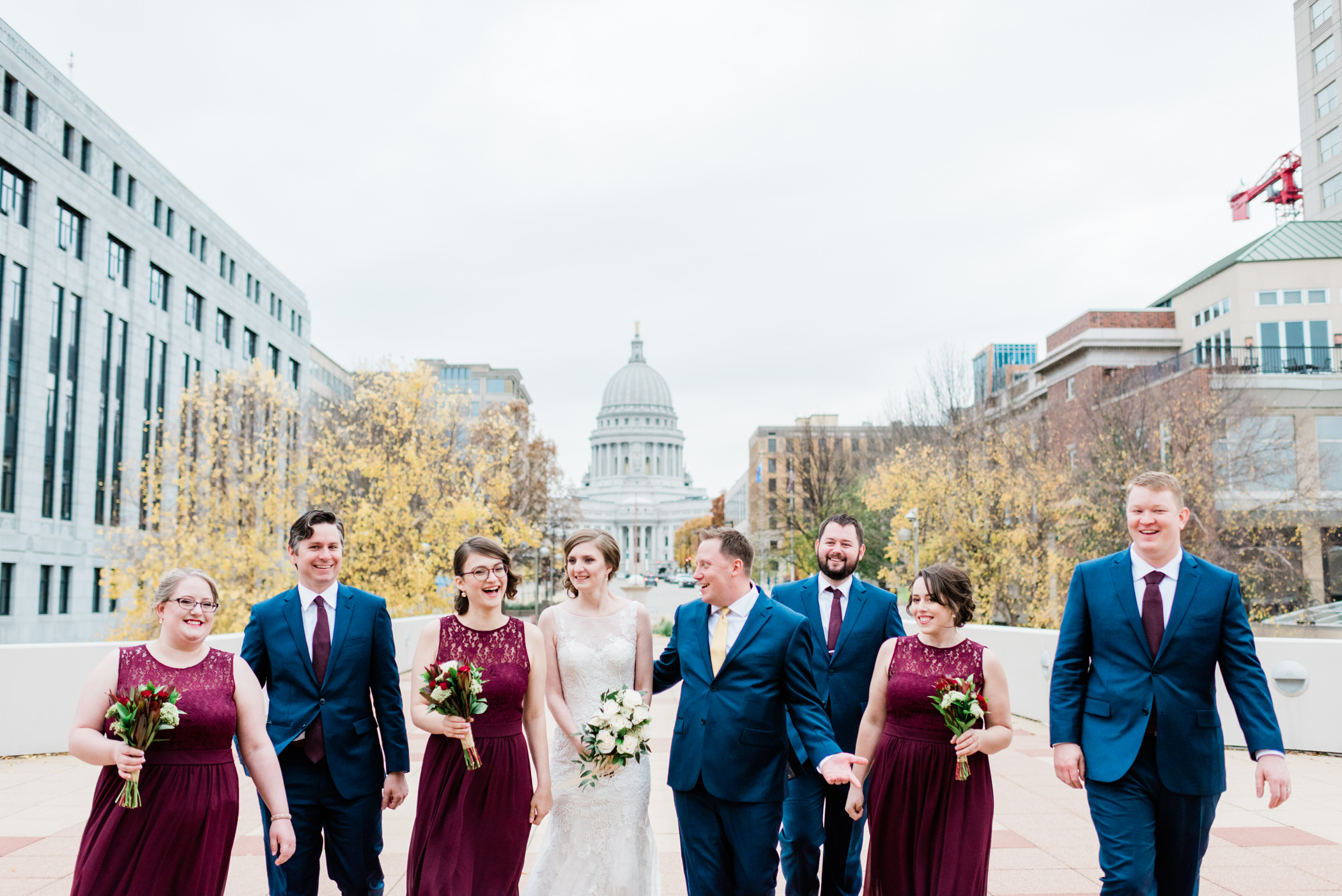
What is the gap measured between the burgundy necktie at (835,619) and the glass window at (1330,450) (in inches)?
1361

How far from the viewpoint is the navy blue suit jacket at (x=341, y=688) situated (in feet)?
17.3

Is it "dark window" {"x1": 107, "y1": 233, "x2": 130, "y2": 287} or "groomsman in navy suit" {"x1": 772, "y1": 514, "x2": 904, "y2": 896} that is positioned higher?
"dark window" {"x1": 107, "y1": 233, "x2": 130, "y2": 287}

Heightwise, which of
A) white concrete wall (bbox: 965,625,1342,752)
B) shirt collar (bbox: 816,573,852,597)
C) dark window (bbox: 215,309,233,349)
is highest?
dark window (bbox: 215,309,233,349)

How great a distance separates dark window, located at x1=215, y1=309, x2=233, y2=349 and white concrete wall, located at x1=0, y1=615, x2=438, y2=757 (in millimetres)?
41730

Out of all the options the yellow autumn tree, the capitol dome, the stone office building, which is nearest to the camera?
the yellow autumn tree

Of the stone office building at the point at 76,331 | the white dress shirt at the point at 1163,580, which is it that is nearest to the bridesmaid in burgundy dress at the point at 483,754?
the white dress shirt at the point at 1163,580

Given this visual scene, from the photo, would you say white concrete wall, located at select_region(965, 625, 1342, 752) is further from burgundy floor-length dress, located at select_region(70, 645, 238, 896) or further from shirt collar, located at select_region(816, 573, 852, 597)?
burgundy floor-length dress, located at select_region(70, 645, 238, 896)

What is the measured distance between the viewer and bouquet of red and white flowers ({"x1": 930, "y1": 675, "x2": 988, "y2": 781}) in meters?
4.74

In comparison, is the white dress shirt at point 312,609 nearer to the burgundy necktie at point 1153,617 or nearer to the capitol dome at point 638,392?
the burgundy necktie at point 1153,617

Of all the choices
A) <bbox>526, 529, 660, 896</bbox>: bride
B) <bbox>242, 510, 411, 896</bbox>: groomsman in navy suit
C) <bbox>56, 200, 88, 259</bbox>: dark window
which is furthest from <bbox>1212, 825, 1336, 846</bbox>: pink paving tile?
<bbox>56, 200, 88, 259</bbox>: dark window

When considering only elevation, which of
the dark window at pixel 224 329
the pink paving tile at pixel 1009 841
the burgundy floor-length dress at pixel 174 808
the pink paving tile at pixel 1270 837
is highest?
the dark window at pixel 224 329

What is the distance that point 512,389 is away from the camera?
363 ft

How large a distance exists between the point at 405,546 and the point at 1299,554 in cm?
2675

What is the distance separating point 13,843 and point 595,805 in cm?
534
